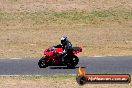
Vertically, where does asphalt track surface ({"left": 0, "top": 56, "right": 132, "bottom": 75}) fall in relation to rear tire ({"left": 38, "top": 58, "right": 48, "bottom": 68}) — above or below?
below

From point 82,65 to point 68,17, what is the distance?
13240mm

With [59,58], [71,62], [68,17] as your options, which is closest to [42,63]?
[59,58]

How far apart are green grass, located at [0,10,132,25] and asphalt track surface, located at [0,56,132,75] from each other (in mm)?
10600

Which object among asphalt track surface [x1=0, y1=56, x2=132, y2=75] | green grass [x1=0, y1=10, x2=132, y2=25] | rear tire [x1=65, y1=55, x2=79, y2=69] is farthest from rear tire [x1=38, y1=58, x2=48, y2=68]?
green grass [x1=0, y1=10, x2=132, y2=25]

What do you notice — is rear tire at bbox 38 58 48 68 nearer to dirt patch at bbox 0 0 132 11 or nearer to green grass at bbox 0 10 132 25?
green grass at bbox 0 10 132 25

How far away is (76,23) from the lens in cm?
3753

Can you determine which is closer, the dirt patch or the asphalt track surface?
the asphalt track surface

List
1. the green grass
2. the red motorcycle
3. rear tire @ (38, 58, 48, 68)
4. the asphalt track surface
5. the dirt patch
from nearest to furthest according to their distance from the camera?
the asphalt track surface
the red motorcycle
rear tire @ (38, 58, 48, 68)
the green grass
the dirt patch

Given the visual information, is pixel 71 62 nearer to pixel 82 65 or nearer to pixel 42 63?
pixel 82 65

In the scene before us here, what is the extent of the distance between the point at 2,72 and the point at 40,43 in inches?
335

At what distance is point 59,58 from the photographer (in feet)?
81.4

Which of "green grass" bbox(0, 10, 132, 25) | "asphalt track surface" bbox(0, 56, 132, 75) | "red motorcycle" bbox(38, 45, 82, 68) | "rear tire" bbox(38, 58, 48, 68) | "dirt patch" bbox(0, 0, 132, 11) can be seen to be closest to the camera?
"asphalt track surface" bbox(0, 56, 132, 75)

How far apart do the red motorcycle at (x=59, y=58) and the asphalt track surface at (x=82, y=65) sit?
24 centimetres

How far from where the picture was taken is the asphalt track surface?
943 inches
